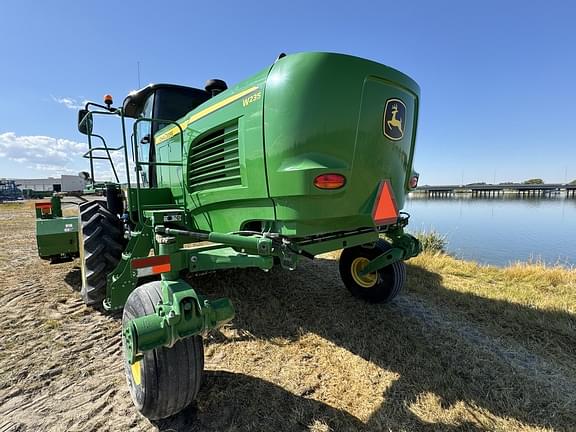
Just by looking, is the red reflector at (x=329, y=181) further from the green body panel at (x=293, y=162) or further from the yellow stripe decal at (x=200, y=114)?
the yellow stripe decal at (x=200, y=114)

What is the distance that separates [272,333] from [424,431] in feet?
5.53

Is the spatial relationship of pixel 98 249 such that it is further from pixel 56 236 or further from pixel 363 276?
pixel 363 276

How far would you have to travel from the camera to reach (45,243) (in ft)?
15.0

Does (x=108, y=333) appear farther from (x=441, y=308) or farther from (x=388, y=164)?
(x=441, y=308)

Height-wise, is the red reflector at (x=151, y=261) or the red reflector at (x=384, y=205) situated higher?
the red reflector at (x=384, y=205)

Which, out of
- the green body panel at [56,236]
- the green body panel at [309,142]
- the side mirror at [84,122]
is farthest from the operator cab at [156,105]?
the green body panel at [309,142]

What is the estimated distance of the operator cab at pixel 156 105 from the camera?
428 cm

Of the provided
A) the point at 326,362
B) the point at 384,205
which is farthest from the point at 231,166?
the point at 326,362

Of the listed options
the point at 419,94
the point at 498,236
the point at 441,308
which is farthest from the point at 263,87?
the point at 498,236

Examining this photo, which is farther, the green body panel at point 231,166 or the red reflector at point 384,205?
the red reflector at point 384,205

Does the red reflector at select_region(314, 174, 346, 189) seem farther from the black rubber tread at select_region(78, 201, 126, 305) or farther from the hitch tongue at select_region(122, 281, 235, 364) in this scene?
the black rubber tread at select_region(78, 201, 126, 305)

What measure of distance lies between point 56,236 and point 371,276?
173 inches

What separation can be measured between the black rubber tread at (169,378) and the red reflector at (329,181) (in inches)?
52.3

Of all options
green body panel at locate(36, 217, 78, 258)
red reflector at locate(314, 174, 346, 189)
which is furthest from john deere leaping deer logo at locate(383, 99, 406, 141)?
green body panel at locate(36, 217, 78, 258)
